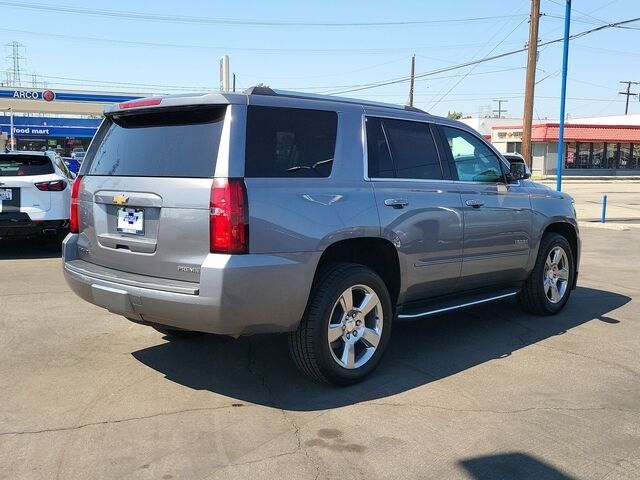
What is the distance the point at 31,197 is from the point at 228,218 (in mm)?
6438

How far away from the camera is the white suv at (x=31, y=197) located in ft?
29.0

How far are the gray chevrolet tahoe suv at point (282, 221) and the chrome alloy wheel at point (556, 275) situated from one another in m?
1.27

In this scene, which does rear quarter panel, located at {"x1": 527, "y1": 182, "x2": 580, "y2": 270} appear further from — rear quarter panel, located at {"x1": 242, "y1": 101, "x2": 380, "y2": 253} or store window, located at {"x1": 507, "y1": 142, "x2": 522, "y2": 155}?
store window, located at {"x1": 507, "y1": 142, "x2": 522, "y2": 155}

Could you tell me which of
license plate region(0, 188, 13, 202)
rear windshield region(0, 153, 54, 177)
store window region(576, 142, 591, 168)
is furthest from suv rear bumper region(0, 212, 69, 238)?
store window region(576, 142, 591, 168)


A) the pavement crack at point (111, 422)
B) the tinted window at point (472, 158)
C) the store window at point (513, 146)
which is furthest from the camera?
the store window at point (513, 146)

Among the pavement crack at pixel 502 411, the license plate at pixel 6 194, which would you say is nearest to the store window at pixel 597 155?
the license plate at pixel 6 194

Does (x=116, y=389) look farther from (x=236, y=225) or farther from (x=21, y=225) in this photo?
(x=21, y=225)

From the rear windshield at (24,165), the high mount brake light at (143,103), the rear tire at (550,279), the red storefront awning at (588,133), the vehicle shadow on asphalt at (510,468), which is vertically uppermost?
the red storefront awning at (588,133)

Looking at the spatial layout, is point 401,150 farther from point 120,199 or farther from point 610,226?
point 610,226

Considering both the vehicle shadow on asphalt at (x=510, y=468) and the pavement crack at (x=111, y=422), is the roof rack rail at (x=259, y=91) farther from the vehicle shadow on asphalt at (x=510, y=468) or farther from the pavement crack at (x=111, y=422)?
the vehicle shadow on asphalt at (x=510, y=468)

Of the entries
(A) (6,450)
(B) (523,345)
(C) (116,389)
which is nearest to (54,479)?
(A) (6,450)

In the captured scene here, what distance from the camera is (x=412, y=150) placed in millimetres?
5059

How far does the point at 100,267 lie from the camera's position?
441 centimetres

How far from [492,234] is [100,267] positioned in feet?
11.1
